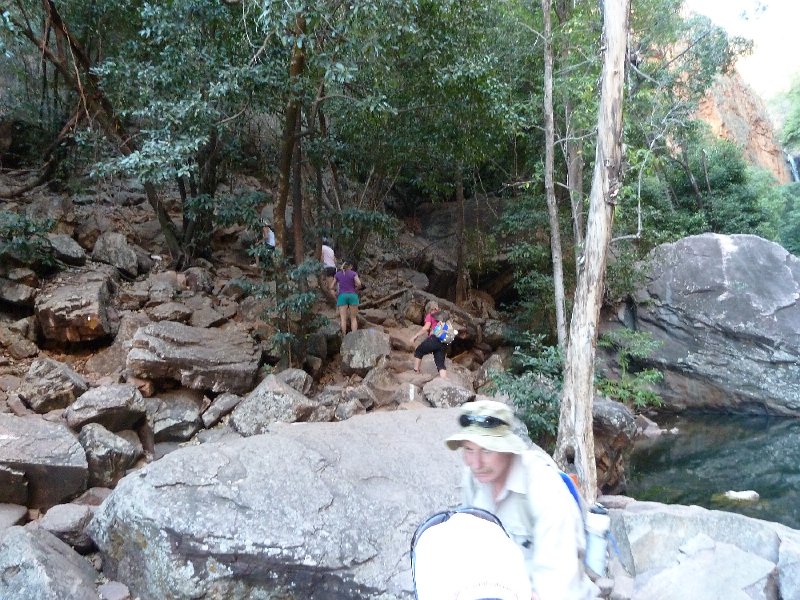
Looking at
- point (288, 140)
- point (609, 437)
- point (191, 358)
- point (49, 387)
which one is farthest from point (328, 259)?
point (609, 437)

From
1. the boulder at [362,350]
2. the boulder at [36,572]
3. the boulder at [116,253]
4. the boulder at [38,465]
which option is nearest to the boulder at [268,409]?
the boulder at [38,465]

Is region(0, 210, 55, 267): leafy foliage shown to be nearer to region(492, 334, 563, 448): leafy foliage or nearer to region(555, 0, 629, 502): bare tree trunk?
region(492, 334, 563, 448): leafy foliage

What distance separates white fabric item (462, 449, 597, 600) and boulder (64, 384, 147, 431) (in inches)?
223

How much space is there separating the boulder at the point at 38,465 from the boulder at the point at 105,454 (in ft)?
0.78

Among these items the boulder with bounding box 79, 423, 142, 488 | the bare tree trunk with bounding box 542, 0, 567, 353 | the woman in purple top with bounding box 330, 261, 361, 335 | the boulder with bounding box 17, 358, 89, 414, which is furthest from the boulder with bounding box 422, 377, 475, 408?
the boulder with bounding box 17, 358, 89, 414

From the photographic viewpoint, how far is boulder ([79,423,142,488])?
5.69 m

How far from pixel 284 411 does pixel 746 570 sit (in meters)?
4.92

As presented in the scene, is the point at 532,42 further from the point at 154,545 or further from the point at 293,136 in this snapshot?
the point at 154,545

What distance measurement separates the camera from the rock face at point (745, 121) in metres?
24.8

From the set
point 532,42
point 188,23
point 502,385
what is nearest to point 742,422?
point 502,385

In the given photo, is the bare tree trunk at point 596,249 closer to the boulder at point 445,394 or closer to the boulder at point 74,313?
the boulder at point 445,394

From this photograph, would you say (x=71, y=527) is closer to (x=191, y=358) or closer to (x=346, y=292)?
(x=191, y=358)

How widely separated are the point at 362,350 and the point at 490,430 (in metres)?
7.21

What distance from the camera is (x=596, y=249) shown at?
21.2 ft
